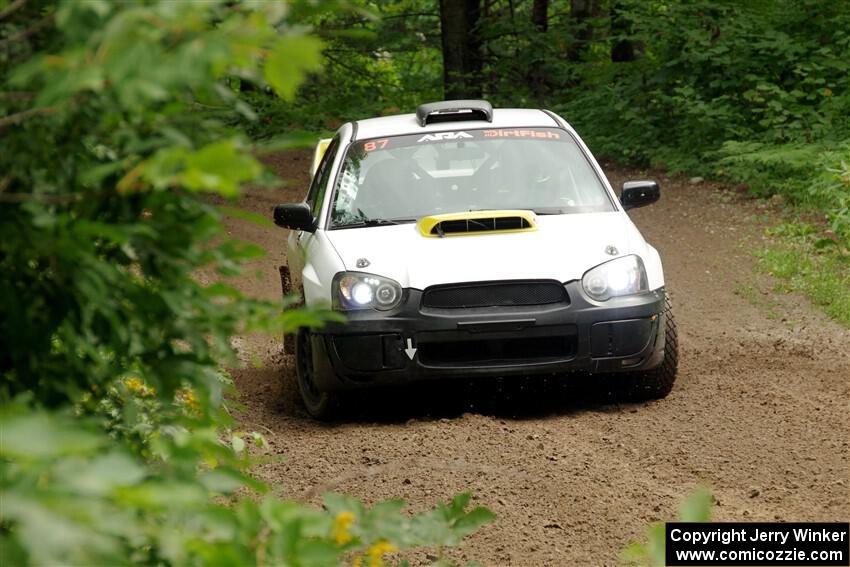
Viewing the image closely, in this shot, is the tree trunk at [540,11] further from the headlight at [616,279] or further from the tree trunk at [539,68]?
the headlight at [616,279]

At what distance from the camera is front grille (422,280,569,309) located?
6.96m

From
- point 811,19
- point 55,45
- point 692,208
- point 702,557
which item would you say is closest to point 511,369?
point 702,557

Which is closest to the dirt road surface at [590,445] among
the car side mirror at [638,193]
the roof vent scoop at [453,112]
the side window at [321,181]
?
the car side mirror at [638,193]

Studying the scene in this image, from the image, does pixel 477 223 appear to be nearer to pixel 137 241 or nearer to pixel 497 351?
pixel 497 351

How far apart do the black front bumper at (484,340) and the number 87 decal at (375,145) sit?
180 cm

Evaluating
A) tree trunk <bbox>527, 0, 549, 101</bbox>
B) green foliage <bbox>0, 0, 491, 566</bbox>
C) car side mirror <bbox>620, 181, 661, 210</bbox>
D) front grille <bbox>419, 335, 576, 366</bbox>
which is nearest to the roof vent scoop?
car side mirror <bbox>620, 181, 661, 210</bbox>

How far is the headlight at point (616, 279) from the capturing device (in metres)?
7.04

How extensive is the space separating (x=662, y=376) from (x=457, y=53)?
Result: 1548 cm

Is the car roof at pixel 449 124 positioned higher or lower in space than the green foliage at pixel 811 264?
higher

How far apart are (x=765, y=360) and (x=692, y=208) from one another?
26.6 ft

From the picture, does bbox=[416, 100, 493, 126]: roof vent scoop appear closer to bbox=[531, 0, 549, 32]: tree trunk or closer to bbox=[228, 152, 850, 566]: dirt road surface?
bbox=[228, 152, 850, 566]: dirt road surface

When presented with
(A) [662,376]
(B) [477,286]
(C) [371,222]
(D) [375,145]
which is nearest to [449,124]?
(D) [375,145]

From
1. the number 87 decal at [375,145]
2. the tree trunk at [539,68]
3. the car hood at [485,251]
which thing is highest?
the number 87 decal at [375,145]

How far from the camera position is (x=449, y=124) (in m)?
8.76
